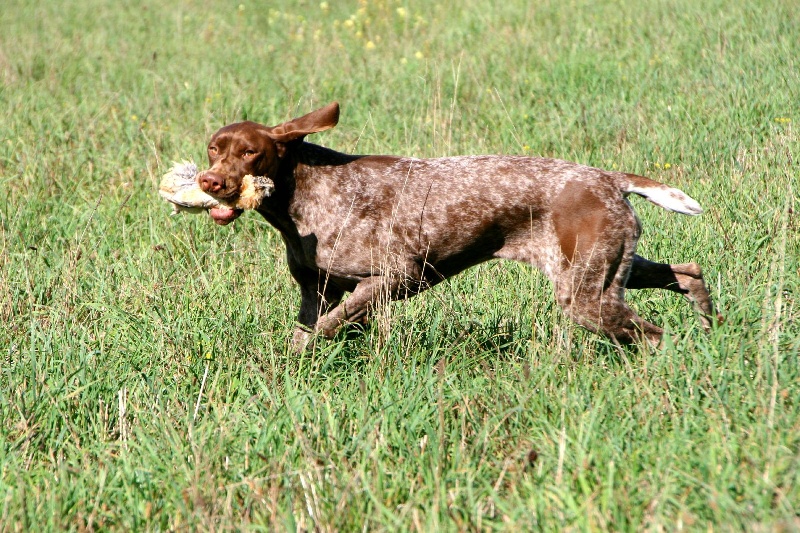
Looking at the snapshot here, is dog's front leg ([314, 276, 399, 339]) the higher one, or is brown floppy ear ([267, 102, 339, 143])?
brown floppy ear ([267, 102, 339, 143])

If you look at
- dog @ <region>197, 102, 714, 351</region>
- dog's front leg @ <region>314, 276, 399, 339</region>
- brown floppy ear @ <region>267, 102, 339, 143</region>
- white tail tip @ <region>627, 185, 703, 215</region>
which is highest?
brown floppy ear @ <region>267, 102, 339, 143</region>

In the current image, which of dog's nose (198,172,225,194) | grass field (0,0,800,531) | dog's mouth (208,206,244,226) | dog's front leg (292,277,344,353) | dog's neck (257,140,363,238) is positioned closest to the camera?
grass field (0,0,800,531)

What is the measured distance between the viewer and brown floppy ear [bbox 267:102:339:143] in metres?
4.59

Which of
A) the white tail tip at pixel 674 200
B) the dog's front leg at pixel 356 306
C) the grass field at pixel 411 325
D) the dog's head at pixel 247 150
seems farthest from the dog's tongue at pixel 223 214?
the white tail tip at pixel 674 200

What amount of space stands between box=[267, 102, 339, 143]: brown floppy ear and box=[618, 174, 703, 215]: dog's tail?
1.46 metres

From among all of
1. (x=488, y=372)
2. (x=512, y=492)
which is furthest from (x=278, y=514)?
(x=488, y=372)

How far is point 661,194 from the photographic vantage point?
455cm

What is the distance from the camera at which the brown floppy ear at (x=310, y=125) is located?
459 centimetres

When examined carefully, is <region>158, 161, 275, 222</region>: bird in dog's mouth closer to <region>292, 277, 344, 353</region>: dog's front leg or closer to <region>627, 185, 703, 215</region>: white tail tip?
<region>292, 277, 344, 353</region>: dog's front leg

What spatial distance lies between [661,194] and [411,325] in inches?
54.3

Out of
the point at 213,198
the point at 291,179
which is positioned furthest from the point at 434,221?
the point at 213,198

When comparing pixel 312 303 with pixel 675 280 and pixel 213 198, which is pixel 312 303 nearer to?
pixel 213 198

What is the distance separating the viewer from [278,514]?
3.14m

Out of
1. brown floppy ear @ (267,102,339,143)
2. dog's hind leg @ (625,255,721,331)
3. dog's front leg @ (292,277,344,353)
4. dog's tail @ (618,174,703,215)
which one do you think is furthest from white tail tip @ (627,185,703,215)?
dog's front leg @ (292,277,344,353)
